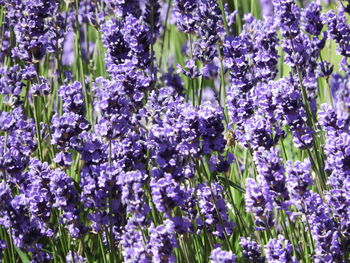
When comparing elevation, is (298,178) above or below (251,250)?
above

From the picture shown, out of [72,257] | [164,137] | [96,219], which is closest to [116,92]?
[164,137]

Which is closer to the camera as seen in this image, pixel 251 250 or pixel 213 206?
pixel 251 250

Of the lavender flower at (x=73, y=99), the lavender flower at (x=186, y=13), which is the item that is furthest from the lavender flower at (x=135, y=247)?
the lavender flower at (x=186, y=13)

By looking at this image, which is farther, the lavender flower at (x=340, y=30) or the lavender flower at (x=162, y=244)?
the lavender flower at (x=340, y=30)

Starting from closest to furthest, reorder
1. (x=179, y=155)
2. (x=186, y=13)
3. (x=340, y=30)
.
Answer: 1. (x=179, y=155)
2. (x=340, y=30)
3. (x=186, y=13)

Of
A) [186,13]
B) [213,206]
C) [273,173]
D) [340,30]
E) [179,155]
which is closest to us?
[273,173]

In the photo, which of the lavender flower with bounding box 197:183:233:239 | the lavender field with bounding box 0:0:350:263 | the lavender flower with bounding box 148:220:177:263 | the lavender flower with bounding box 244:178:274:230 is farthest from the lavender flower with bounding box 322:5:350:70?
the lavender flower with bounding box 148:220:177:263

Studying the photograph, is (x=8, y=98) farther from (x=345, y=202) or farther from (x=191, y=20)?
(x=345, y=202)

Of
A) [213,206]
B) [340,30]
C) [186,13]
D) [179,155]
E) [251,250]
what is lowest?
[251,250]

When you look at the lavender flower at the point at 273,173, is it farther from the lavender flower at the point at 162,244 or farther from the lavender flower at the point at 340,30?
the lavender flower at the point at 340,30

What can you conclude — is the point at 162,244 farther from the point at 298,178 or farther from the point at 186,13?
the point at 186,13

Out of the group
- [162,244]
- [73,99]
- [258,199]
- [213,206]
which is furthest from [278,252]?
[73,99]
